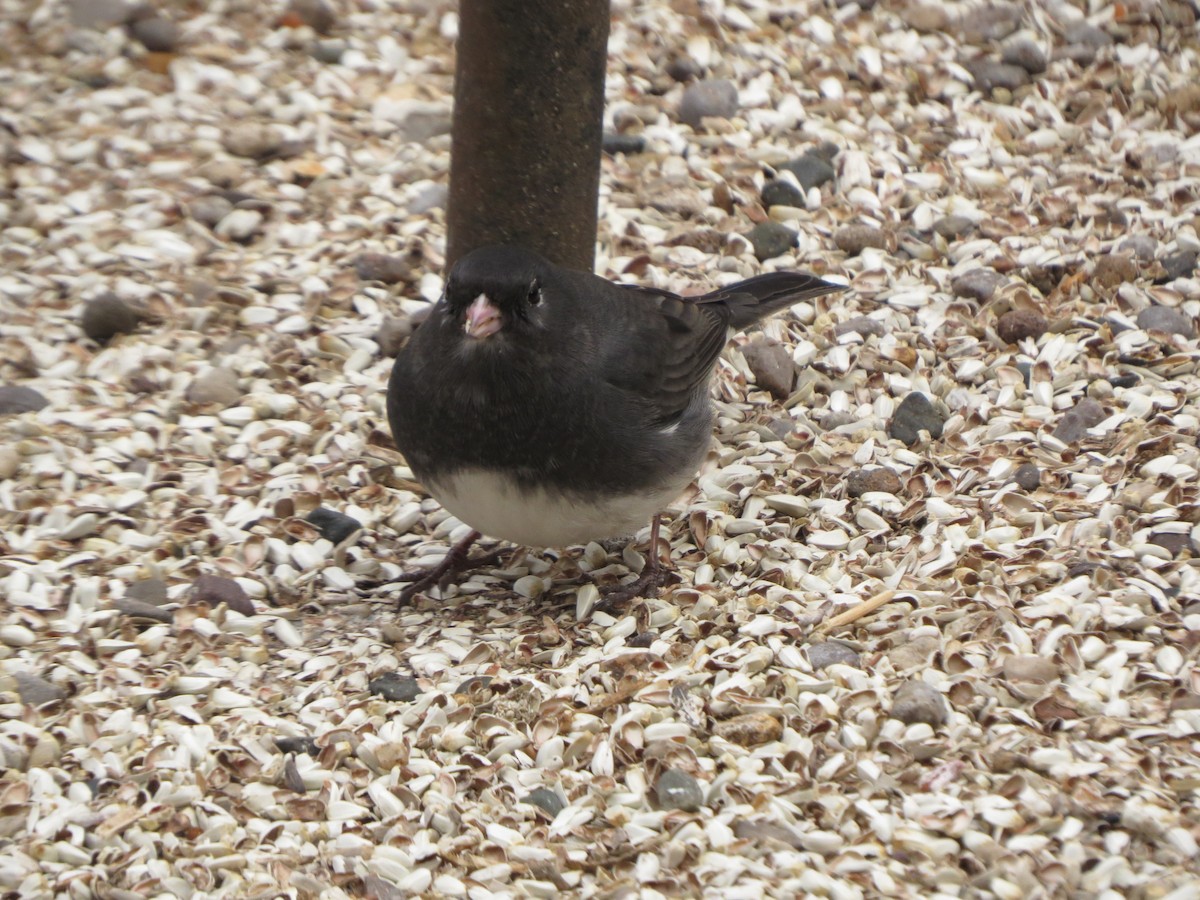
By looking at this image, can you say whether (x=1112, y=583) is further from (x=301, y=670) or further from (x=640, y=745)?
(x=301, y=670)

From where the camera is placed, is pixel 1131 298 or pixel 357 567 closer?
pixel 357 567

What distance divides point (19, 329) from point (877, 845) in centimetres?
271

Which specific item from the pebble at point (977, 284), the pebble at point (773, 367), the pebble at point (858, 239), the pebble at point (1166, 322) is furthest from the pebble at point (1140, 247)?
the pebble at point (773, 367)

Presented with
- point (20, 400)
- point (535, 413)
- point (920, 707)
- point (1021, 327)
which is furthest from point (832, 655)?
point (20, 400)

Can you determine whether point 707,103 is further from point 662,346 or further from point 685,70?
point 662,346

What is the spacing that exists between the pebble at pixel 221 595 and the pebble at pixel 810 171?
2.16 m

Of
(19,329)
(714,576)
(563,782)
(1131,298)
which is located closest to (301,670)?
(563,782)

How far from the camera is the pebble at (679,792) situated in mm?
2742

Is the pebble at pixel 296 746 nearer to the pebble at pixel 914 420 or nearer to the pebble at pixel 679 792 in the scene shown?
the pebble at pixel 679 792

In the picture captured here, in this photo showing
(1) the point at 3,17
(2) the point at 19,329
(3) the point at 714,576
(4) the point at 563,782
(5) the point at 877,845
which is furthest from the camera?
(1) the point at 3,17

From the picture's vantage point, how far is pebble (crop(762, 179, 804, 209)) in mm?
4574

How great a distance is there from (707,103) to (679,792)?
2.70 metres

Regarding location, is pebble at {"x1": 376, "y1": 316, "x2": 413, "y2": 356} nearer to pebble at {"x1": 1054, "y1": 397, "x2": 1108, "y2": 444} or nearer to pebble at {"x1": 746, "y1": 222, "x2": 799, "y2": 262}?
pebble at {"x1": 746, "y1": 222, "x2": 799, "y2": 262}

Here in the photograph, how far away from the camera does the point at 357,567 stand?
3.56m
